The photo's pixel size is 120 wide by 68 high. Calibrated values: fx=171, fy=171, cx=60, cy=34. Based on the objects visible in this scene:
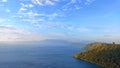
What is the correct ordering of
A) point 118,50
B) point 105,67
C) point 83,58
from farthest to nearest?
point 83,58
point 118,50
point 105,67

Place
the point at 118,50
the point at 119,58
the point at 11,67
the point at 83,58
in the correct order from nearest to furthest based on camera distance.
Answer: the point at 11,67 → the point at 119,58 → the point at 118,50 → the point at 83,58

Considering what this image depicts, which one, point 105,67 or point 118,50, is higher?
point 118,50

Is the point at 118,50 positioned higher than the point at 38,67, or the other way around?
the point at 118,50

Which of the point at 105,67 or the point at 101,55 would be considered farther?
the point at 101,55

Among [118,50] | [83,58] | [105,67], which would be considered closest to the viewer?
[105,67]

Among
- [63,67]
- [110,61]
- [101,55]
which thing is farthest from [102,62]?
[63,67]

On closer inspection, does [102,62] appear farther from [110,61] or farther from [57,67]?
[57,67]

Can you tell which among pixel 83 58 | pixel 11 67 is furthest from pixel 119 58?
pixel 11 67

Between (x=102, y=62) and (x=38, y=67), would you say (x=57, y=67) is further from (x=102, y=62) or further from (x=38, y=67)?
(x=102, y=62)

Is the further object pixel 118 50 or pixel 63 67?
pixel 118 50
